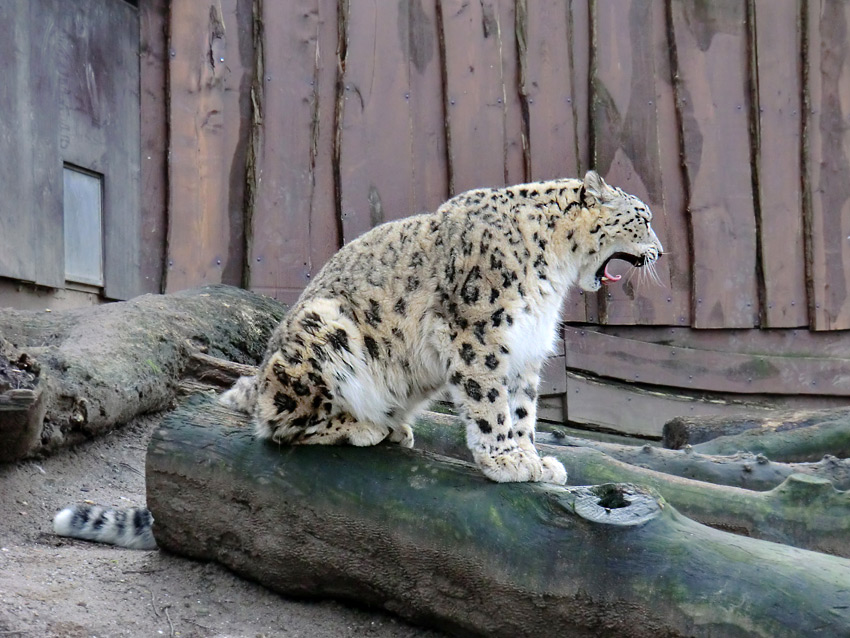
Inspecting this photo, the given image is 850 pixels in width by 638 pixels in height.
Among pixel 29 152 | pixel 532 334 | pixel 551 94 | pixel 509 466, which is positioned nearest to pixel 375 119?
pixel 551 94

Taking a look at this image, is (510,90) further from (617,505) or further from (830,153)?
(617,505)

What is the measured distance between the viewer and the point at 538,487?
3863mm

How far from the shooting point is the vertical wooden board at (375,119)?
26.3 feet

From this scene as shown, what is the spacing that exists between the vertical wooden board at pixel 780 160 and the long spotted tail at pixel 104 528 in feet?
18.9

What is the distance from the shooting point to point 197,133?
25.8ft

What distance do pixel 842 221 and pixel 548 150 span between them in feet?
8.96

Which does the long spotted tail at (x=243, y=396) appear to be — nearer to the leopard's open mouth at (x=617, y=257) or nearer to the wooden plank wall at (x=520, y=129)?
the leopard's open mouth at (x=617, y=257)

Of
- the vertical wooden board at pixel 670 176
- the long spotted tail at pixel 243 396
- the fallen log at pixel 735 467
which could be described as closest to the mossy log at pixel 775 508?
the fallen log at pixel 735 467

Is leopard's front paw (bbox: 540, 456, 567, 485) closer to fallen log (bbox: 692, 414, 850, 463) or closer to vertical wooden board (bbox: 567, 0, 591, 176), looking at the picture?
fallen log (bbox: 692, 414, 850, 463)

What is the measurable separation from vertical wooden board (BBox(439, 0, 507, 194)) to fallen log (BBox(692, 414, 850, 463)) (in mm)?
3153

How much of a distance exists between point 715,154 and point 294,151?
371cm

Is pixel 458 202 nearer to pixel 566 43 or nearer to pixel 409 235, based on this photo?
pixel 409 235

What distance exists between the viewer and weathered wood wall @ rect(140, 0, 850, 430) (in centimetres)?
791

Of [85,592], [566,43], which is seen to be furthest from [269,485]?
A: [566,43]
